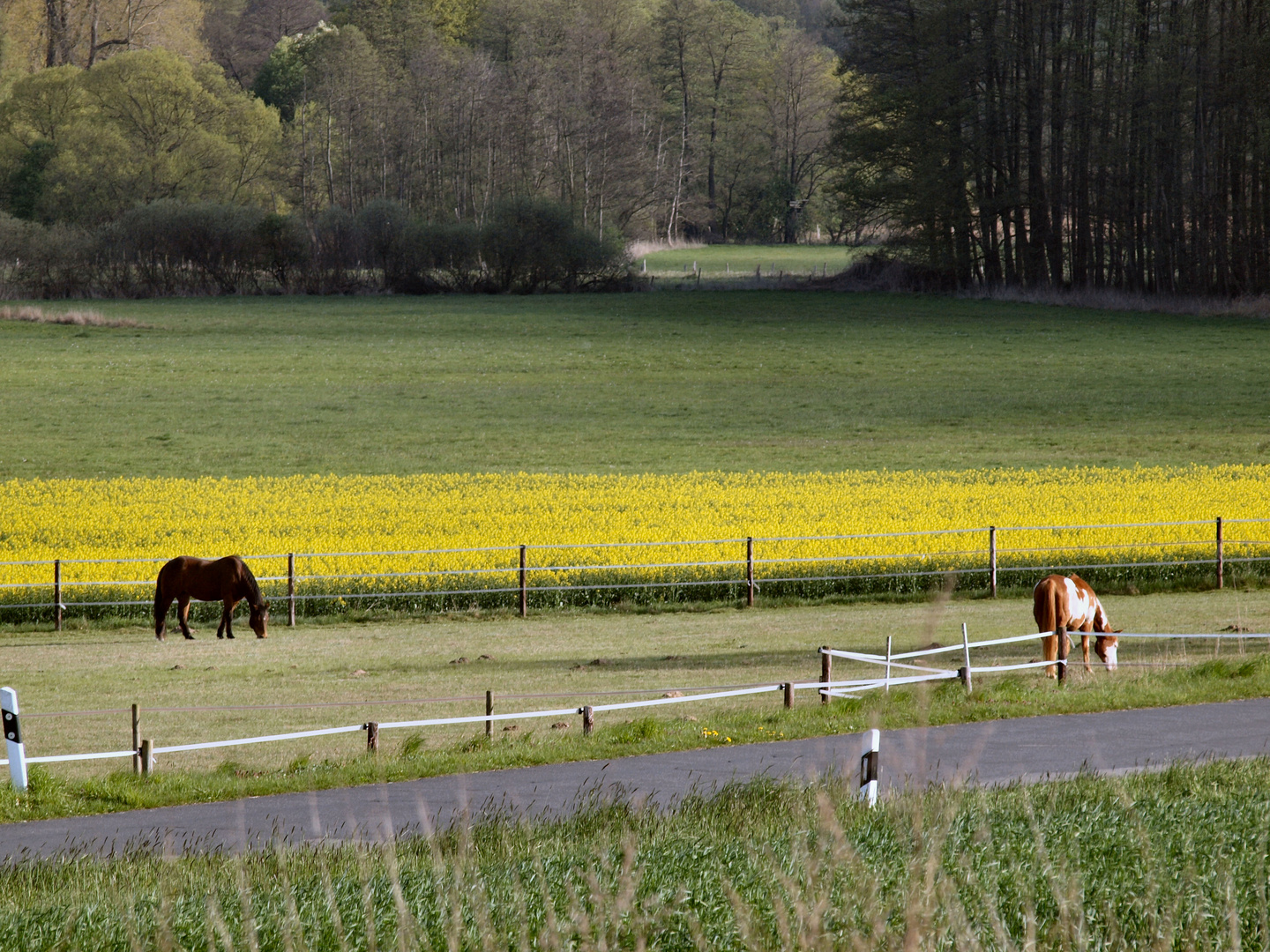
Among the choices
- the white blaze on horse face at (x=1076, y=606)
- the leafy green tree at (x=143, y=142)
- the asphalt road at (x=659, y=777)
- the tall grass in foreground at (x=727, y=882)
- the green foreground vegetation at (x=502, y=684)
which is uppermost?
the leafy green tree at (x=143, y=142)

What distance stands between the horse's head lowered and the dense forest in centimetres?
5385

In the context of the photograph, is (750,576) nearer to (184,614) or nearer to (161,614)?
(184,614)

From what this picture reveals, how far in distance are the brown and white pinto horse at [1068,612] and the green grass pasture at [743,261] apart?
6668 centimetres

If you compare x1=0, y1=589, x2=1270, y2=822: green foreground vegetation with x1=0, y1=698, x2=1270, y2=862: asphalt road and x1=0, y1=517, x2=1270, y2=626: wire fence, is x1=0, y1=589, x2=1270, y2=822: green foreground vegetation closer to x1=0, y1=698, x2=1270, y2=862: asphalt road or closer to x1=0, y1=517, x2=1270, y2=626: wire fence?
x1=0, y1=698, x2=1270, y2=862: asphalt road

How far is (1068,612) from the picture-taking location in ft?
51.4

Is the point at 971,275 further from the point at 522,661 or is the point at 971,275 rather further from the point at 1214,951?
the point at 1214,951

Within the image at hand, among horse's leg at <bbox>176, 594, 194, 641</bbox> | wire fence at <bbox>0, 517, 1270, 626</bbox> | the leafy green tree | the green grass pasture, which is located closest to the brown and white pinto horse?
wire fence at <bbox>0, 517, 1270, 626</bbox>

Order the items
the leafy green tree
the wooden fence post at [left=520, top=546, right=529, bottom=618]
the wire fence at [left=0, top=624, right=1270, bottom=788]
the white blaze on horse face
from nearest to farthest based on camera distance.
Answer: the wire fence at [left=0, top=624, right=1270, bottom=788] → the white blaze on horse face → the wooden fence post at [left=520, top=546, right=529, bottom=618] → the leafy green tree

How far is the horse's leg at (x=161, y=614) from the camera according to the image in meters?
17.3

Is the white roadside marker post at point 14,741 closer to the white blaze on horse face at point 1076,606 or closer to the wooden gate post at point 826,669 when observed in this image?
the wooden gate post at point 826,669

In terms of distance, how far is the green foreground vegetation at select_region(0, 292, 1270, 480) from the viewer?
34031 mm

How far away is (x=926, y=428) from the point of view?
125 ft

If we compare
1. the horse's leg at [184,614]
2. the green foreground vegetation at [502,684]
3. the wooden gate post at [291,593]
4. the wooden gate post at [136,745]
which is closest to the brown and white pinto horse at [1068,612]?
the green foreground vegetation at [502,684]

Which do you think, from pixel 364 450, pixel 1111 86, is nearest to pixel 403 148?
pixel 1111 86
